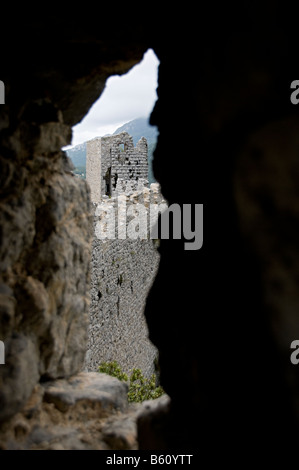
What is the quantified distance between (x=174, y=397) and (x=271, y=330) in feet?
3.43

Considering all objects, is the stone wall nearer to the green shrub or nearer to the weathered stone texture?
the green shrub

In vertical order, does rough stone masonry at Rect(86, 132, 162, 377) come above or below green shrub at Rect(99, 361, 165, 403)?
above

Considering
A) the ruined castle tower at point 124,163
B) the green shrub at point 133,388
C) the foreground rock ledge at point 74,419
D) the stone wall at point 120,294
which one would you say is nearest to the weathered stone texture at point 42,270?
the foreground rock ledge at point 74,419

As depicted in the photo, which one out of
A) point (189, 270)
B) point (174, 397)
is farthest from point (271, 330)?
point (174, 397)

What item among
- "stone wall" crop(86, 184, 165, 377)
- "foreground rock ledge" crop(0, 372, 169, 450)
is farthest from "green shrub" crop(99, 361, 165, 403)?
"foreground rock ledge" crop(0, 372, 169, 450)

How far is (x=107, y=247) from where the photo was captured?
8.02 metres

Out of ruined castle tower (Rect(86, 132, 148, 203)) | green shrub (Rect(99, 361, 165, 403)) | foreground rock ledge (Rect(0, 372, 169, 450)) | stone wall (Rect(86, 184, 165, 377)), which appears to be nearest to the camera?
foreground rock ledge (Rect(0, 372, 169, 450))

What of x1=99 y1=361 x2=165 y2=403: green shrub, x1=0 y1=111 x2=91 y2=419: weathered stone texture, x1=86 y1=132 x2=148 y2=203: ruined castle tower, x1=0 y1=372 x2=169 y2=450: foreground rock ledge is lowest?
x1=99 y1=361 x2=165 y2=403: green shrub

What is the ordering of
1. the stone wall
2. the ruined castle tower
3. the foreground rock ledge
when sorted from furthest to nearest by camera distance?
1. the ruined castle tower
2. the stone wall
3. the foreground rock ledge

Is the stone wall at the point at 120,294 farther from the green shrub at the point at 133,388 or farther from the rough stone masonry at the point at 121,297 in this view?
the green shrub at the point at 133,388

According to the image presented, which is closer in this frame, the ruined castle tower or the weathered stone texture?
the weathered stone texture

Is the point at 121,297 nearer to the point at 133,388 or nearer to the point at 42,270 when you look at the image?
the point at 133,388

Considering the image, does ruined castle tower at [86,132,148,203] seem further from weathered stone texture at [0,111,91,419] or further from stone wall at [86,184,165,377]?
weathered stone texture at [0,111,91,419]

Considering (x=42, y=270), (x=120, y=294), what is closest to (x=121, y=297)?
(x=120, y=294)
